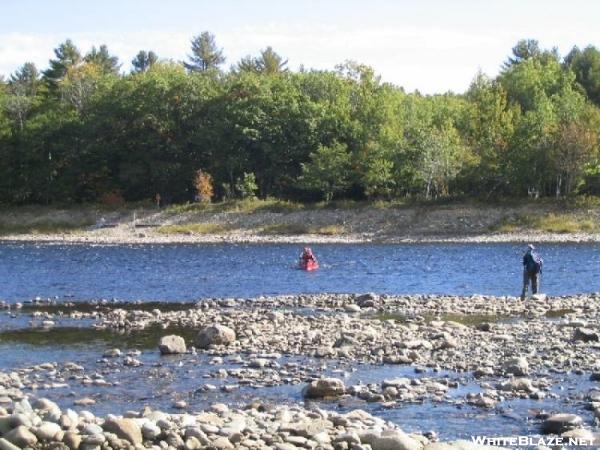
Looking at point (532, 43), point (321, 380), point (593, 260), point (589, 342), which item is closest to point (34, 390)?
point (321, 380)

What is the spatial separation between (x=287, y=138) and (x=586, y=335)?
74.0 meters

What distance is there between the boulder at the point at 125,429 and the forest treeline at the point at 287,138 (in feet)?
250

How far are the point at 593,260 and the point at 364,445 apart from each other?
46.9 metres

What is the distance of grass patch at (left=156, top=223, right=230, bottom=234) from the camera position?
89.8 m

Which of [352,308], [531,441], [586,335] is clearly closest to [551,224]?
[352,308]

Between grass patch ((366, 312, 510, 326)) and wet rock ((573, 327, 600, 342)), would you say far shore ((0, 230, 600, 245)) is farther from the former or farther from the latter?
wet rock ((573, 327, 600, 342))

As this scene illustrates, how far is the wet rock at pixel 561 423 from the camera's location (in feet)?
59.3

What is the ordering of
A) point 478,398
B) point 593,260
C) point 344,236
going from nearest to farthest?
point 478,398 → point 593,260 → point 344,236

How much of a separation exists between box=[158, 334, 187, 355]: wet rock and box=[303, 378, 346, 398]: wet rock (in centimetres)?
676

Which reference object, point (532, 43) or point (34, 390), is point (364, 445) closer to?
point (34, 390)

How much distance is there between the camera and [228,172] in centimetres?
10025

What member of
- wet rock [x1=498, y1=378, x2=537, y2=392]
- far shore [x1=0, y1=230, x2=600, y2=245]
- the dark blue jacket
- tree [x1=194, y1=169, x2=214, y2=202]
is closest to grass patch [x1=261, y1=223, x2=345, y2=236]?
far shore [x1=0, y1=230, x2=600, y2=245]

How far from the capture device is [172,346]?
2702 centimetres

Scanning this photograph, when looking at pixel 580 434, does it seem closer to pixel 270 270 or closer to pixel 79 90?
pixel 270 270
